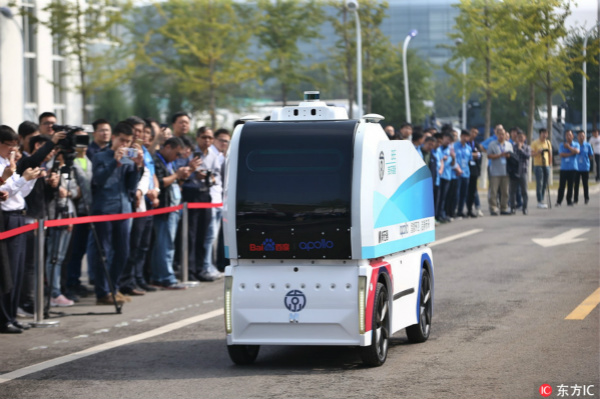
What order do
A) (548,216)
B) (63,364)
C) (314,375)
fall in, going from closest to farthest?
(314,375) < (63,364) < (548,216)

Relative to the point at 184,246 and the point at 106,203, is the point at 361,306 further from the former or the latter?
the point at 184,246

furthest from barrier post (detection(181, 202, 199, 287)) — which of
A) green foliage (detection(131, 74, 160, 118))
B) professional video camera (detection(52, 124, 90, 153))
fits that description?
green foliage (detection(131, 74, 160, 118))

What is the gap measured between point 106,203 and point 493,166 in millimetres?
16249

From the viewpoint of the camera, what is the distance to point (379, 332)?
10.0 meters

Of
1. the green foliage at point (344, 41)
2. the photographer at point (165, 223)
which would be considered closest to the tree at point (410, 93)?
the green foliage at point (344, 41)

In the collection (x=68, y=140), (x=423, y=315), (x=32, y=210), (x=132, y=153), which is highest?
(x=68, y=140)

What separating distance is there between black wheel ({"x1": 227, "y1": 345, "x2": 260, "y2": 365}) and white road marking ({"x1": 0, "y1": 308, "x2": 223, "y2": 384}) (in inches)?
61.7

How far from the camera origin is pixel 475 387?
8812 mm

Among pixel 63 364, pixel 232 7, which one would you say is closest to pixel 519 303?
pixel 63 364

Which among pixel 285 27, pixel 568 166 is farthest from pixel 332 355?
pixel 285 27

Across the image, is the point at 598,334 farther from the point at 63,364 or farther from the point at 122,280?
the point at 122,280

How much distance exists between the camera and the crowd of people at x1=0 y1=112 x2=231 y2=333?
1267 centimetres

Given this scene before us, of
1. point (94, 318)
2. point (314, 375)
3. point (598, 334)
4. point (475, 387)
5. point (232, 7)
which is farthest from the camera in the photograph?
point (232, 7)

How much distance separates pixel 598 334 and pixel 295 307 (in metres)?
3.29
